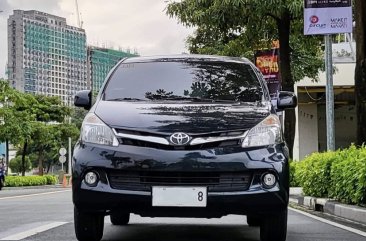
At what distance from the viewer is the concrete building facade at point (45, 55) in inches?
2785

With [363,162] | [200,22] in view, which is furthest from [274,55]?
[363,162]

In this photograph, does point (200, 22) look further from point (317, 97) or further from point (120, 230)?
point (317, 97)

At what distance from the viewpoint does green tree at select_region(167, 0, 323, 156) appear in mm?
15633

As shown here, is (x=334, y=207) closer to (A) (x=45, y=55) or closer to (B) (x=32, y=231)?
(B) (x=32, y=231)

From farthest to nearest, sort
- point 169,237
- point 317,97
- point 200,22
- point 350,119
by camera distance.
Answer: point 350,119
point 317,97
point 200,22
point 169,237

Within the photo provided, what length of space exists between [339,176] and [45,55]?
233 ft

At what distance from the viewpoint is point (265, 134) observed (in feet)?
17.1

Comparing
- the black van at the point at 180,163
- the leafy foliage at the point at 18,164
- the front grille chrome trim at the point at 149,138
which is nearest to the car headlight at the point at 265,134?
the black van at the point at 180,163

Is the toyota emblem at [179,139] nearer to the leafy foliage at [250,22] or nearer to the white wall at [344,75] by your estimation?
the leafy foliage at [250,22]

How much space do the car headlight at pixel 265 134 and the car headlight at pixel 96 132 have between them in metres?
1.05

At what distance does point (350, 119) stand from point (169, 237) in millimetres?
33735

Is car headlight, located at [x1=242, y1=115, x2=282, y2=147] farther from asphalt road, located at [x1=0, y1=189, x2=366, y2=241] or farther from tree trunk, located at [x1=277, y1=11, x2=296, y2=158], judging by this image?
tree trunk, located at [x1=277, y1=11, x2=296, y2=158]

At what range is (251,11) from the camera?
628 inches

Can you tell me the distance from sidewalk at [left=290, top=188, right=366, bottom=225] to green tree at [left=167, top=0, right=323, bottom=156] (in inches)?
197
